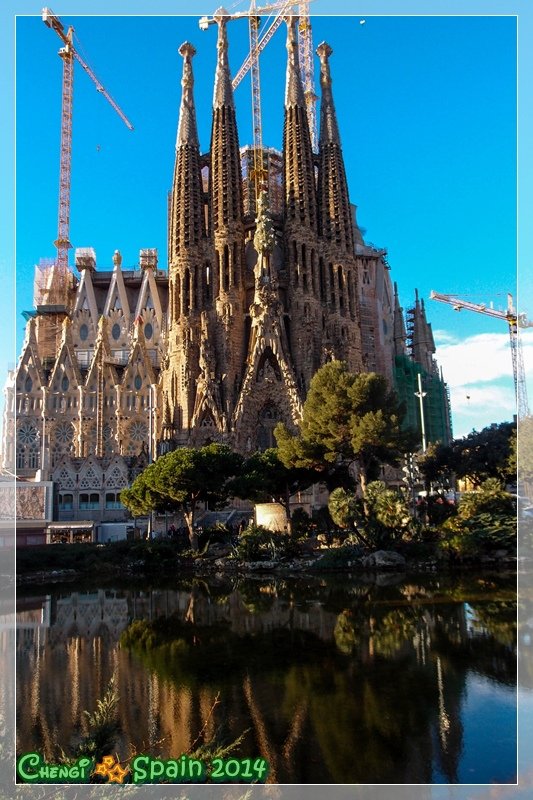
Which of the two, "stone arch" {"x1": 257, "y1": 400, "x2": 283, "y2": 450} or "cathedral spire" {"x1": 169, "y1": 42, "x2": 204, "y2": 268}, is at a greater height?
"cathedral spire" {"x1": 169, "y1": 42, "x2": 204, "y2": 268}

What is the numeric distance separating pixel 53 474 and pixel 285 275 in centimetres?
2419

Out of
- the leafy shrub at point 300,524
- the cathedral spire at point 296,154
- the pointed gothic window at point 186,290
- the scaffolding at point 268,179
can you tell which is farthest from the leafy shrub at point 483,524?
the scaffolding at point 268,179

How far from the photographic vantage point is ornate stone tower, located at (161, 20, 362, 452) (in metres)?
50.2

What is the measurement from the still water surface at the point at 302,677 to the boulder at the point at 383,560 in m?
4.71

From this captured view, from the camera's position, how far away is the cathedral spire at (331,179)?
180 feet

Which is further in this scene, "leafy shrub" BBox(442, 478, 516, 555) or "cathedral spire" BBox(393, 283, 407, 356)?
"cathedral spire" BBox(393, 283, 407, 356)

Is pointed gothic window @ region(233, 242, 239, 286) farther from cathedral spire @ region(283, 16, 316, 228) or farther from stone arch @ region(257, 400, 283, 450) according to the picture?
stone arch @ region(257, 400, 283, 450)

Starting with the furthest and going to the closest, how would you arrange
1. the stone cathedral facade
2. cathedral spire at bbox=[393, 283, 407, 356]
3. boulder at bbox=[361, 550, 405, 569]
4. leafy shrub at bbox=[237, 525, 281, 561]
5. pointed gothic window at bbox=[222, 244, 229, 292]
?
1. cathedral spire at bbox=[393, 283, 407, 356]
2. pointed gothic window at bbox=[222, 244, 229, 292]
3. the stone cathedral facade
4. leafy shrub at bbox=[237, 525, 281, 561]
5. boulder at bbox=[361, 550, 405, 569]

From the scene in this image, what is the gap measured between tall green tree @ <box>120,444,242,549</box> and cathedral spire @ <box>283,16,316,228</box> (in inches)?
1052

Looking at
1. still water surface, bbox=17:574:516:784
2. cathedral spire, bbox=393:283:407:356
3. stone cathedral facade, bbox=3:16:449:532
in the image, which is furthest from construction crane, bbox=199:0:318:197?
still water surface, bbox=17:574:516:784

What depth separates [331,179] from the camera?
5578 centimetres

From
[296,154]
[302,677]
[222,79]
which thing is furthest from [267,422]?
[302,677]

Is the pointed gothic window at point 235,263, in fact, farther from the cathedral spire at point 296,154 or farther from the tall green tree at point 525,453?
the tall green tree at point 525,453

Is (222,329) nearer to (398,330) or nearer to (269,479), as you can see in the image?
(269,479)
